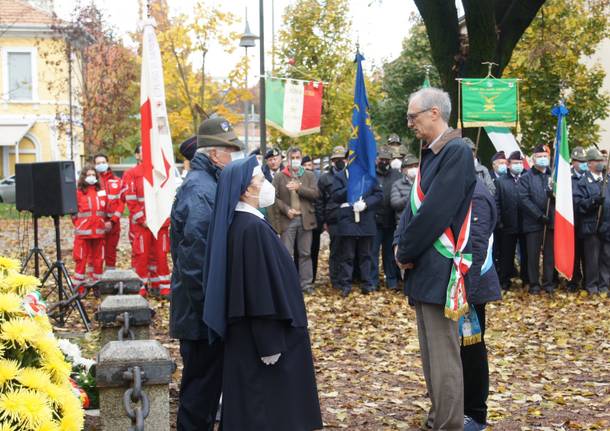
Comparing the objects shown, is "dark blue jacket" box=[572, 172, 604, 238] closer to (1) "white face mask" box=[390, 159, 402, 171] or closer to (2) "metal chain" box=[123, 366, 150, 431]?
(1) "white face mask" box=[390, 159, 402, 171]

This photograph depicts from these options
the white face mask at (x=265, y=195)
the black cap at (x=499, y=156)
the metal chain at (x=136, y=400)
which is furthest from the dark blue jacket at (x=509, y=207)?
the metal chain at (x=136, y=400)

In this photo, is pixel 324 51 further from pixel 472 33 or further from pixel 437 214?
pixel 437 214

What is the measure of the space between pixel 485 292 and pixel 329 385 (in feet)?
7.95

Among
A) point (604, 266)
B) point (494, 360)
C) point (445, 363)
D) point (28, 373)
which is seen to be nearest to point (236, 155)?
point (445, 363)

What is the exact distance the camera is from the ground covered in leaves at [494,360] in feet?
22.4

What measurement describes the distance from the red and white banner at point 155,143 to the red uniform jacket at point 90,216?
9.13ft

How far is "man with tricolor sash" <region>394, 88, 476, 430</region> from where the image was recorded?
209 inches

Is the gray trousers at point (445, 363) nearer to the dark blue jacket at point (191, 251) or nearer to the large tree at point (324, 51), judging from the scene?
the dark blue jacket at point (191, 251)

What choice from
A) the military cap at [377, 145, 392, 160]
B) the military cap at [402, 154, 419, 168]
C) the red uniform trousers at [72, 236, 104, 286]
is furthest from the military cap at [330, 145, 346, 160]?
the red uniform trousers at [72, 236, 104, 286]

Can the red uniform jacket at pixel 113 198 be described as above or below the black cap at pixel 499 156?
below

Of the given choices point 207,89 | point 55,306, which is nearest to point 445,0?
point 55,306

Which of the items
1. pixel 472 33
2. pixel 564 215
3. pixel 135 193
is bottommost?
pixel 564 215

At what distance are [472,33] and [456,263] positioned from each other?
382 inches

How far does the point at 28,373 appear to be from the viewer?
12.3ft
